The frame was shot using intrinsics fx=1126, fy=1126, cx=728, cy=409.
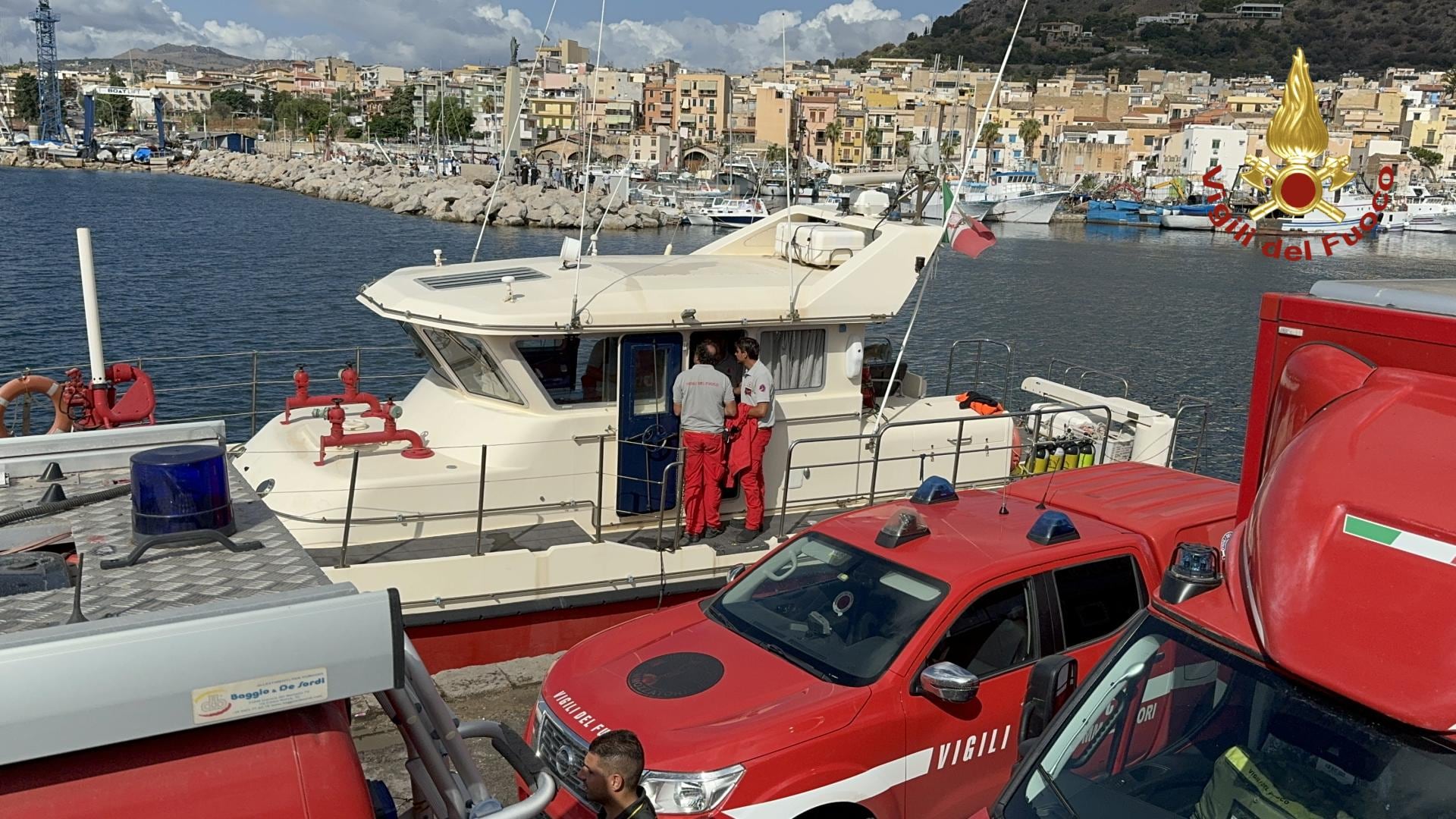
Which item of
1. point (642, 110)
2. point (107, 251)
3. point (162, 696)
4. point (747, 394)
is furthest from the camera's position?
point (642, 110)

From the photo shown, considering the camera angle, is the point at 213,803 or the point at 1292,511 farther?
the point at 1292,511

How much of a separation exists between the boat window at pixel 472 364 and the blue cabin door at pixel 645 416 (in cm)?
86

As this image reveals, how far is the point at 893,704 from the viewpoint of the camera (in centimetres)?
516

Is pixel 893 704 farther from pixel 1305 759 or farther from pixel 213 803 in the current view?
pixel 213 803

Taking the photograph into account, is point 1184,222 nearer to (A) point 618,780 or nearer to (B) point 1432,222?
(B) point 1432,222

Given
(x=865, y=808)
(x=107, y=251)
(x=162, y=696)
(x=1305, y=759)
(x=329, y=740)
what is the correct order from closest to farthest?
(x=162, y=696) < (x=329, y=740) < (x=1305, y=759) < (x=865, y=808) < (x=107, y=251)

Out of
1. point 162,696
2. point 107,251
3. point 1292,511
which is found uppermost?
point 1292,511

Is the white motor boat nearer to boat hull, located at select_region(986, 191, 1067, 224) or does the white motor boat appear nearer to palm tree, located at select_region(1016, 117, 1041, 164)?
boat hull, located at select_region(986, 191, 1067, 224)

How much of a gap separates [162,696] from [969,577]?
386 cm

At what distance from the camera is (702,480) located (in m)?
9.09

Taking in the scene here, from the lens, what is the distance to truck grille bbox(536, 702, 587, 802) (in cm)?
519

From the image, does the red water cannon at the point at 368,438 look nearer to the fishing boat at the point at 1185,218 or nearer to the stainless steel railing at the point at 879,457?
the stainless steel railing at the point at 879,457

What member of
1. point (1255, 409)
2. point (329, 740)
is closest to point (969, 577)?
point (1255, 409)

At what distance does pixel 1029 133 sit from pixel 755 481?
135m
